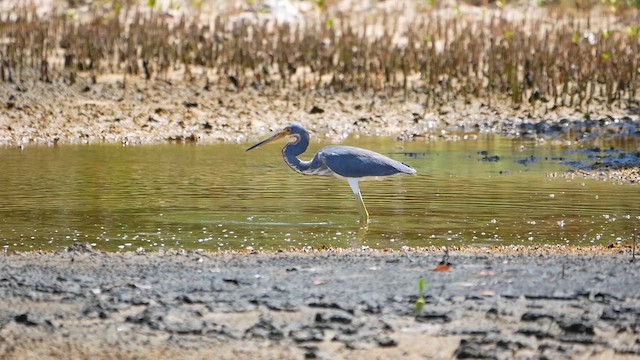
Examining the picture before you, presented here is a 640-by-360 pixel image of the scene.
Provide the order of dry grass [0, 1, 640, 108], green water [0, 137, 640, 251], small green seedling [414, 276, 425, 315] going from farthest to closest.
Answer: dry grass [0, 1, 640, 108] → green water [0, 137, 640, 251] → small green seedling [414, 276, 425, 315]

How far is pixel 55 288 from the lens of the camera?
24.5 feet

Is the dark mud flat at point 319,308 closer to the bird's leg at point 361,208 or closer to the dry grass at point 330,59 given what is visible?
the bird's leg at point 361,208

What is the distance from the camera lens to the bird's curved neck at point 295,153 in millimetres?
12102

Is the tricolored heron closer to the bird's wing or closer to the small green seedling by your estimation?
the bird's wing

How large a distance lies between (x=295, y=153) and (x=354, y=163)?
0.77 metres

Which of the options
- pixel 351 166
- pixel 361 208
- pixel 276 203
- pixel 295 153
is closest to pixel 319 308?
pixel 361 208

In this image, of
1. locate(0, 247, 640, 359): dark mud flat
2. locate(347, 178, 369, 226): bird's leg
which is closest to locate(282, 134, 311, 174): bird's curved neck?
locate(347, 178, 369, 226): bird's leg

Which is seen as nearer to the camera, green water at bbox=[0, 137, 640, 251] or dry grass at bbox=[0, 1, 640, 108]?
green water at bbox=[0, 137, 640, 251]

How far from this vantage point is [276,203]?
41.0 feet

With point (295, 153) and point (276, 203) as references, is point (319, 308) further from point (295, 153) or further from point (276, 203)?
point (276, 203)

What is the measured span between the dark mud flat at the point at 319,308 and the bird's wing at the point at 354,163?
3133mm

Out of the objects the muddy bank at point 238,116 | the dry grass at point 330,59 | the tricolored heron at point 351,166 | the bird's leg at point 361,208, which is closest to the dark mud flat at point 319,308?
the bird's leg at point 361,208

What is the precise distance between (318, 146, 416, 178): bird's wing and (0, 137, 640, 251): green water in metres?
0.38

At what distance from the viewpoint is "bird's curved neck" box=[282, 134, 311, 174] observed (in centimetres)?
1210
